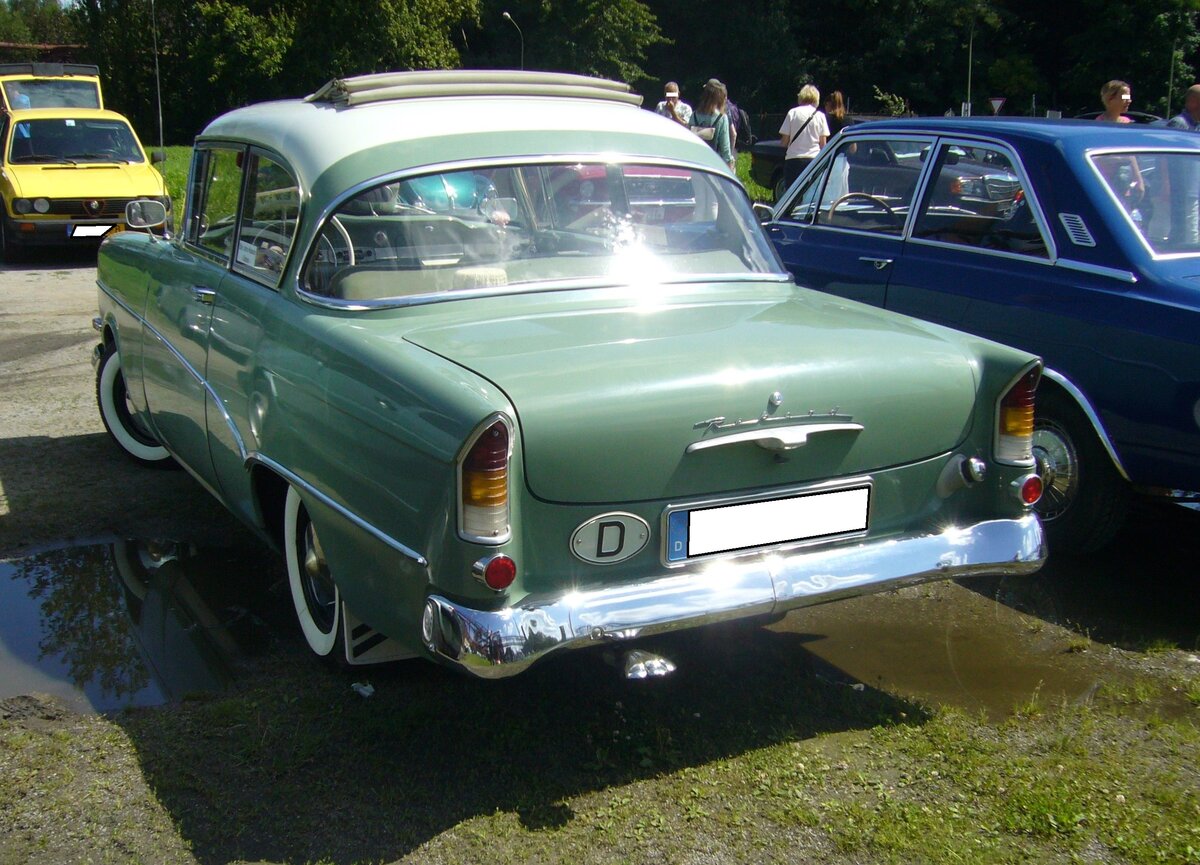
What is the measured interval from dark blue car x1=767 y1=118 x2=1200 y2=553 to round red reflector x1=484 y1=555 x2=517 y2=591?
279cm

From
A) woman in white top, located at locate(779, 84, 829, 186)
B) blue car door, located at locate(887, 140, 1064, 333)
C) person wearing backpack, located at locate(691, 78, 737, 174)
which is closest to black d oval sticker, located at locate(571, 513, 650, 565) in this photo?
blue car door, located at locate(887, 140, 1064, 333)

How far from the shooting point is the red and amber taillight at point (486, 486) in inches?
Answer: 115

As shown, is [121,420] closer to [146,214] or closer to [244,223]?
[146,214]

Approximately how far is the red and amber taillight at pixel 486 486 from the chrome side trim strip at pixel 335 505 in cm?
18

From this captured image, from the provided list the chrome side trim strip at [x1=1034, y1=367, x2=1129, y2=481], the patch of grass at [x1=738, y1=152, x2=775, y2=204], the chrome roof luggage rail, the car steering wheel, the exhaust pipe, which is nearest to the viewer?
the exhaust pipe

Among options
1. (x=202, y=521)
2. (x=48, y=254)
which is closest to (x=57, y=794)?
(x=202, y=521)

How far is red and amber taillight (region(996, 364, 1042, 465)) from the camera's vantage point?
367cm

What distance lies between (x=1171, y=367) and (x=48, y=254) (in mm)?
13963

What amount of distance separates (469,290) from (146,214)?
239cm

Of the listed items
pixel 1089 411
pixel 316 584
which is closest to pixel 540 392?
pixel 316 584

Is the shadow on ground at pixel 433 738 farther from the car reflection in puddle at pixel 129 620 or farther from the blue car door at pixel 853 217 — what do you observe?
the blue car door at pixel 853 217

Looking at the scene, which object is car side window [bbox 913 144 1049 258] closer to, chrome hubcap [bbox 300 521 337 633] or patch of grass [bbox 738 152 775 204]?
chrome hubcap [bbox 300 521 337 633]

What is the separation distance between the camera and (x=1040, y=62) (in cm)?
4894

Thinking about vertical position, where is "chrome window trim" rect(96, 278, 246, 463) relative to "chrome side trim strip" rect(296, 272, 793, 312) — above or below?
below
